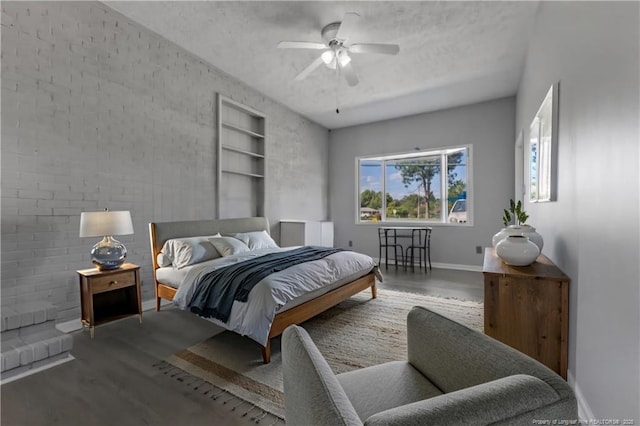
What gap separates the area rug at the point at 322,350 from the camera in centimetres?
193

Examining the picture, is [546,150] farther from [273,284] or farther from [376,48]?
[273,284]

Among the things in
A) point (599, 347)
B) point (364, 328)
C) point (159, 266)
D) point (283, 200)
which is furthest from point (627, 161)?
point (283, 200)

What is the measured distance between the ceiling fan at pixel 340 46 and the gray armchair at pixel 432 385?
8.74 feet

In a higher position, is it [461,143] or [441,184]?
[461,143]

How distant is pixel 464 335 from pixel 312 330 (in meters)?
1.91

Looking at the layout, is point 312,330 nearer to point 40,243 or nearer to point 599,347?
point 599,347

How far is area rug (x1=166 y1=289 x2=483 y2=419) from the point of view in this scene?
6.35 feet

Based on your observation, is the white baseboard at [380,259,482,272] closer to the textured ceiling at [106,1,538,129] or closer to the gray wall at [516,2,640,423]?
the textured ceiling at [106,1,538,129]

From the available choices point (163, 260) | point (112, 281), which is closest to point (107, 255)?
point (112, 281)

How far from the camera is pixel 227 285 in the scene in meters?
2.44

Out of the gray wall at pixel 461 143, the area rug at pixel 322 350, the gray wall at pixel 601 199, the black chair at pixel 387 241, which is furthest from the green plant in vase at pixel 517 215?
the black chair at pixel 387 241

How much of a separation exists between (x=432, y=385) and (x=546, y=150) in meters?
2.09

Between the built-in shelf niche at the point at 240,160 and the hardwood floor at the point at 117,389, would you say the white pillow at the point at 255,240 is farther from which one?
the hardwood floor at the point at 117,389

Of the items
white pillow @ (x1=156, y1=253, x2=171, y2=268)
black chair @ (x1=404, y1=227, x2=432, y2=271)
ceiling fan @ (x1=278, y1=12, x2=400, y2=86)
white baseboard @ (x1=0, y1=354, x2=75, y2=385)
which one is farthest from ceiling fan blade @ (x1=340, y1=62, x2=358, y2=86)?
white baseboard @ (x1=0, y1=354, x2=75, y2=385)
